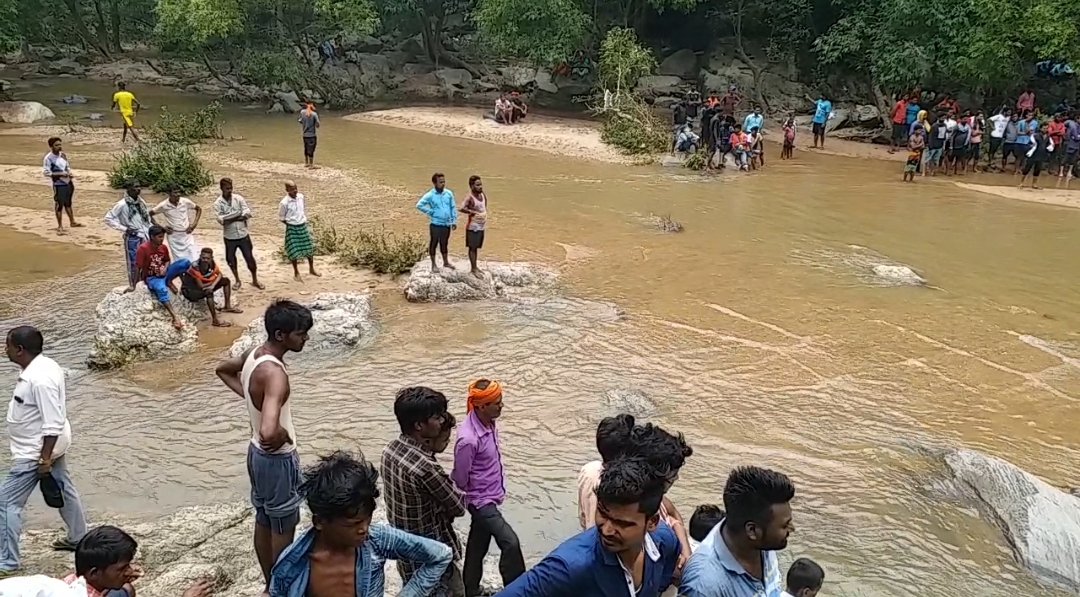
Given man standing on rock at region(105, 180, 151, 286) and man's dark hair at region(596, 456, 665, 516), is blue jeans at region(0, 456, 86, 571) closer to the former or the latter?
man's dark hair at region(596, 456, 665, 516)

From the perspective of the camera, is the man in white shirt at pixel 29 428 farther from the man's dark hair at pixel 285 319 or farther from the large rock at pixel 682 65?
the large rock at pixel 682 65

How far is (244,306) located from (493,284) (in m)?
3.10

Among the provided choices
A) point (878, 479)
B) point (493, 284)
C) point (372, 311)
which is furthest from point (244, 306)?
point (878, 479)

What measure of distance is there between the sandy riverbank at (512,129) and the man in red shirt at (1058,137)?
9.30 m

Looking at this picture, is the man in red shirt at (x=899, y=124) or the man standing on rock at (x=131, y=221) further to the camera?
the man in red shirt at (x=899, y=124)

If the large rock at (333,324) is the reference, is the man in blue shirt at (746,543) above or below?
above

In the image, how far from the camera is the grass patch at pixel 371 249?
11867 millimetres

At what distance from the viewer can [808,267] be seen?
1281cm

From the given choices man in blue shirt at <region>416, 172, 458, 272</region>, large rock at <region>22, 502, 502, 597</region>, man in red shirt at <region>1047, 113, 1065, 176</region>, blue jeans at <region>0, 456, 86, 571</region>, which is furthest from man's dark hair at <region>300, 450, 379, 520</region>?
man in red shirt at <region>1047, 113, 1065, 176</region>

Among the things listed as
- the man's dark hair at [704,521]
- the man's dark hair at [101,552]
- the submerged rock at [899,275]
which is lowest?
the submerged rock at [899,275]

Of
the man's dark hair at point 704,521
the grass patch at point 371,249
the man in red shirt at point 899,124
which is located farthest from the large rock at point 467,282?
the man in red shirt at point 899,124

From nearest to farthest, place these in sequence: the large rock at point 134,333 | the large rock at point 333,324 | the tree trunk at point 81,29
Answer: the large rock at point 134,333, the large rock at point 333,324, the tree trunk at point 81,29

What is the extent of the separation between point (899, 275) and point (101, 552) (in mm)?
11233

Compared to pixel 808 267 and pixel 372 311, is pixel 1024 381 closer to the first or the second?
pixel 808 267
